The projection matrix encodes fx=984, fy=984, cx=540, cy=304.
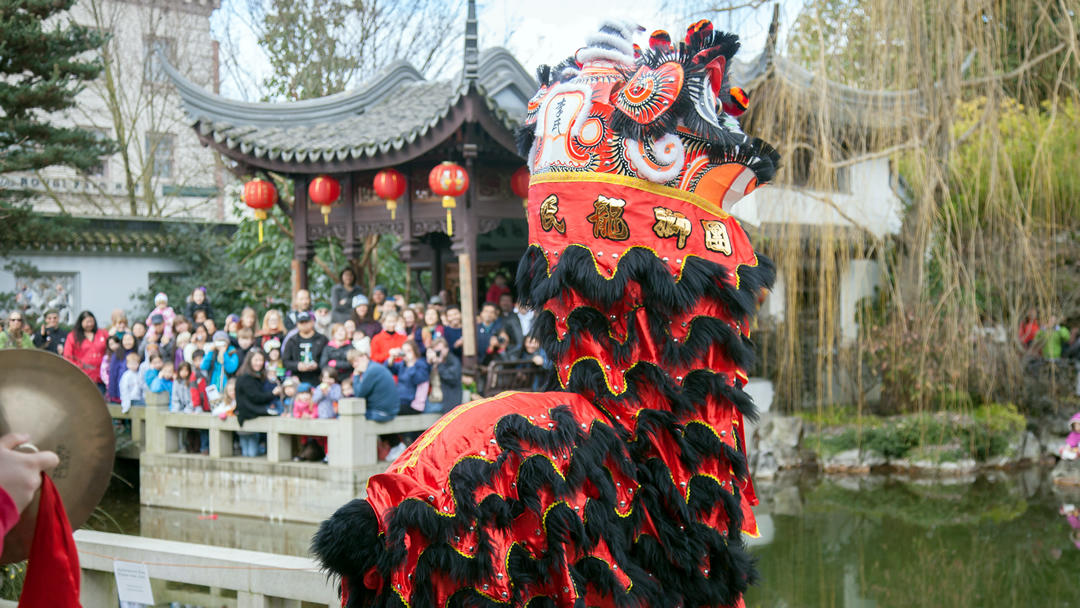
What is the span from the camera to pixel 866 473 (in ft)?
33.1

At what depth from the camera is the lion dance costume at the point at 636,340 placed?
6.65 ft

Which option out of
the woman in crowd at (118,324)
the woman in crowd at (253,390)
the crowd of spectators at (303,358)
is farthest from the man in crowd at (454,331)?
the woman in crowd at (118,324)

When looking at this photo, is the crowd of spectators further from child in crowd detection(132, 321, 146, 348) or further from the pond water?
the pond water

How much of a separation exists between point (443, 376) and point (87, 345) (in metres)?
4.67

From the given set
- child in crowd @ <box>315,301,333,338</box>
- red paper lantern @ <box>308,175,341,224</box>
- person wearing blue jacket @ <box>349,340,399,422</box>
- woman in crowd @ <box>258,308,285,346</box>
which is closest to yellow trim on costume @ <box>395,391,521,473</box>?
person wearing blue jacket @ <box>349,340,399,422</box>

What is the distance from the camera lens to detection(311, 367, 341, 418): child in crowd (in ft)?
26.0

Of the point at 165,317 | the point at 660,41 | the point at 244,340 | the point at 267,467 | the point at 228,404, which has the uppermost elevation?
the point at 660,41

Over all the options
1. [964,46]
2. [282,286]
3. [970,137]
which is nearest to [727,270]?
[964,46]

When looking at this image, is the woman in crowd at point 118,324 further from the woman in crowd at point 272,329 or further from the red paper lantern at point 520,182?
the red paper lantern at point 520,182

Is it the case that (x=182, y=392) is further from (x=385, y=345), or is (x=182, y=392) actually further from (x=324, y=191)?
(x=324, y=191)

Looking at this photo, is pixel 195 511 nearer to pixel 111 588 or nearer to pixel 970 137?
pixel 111 588

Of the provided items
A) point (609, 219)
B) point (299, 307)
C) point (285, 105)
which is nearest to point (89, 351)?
point (299, 307)

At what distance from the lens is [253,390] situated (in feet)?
27.0

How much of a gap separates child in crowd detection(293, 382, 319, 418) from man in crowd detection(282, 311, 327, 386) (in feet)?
0.65
